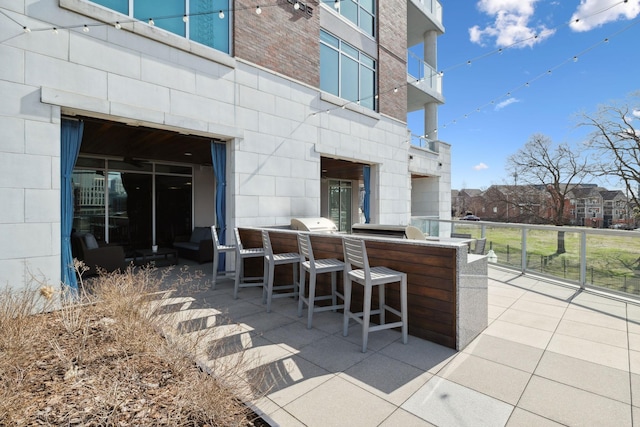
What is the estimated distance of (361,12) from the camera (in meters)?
9.42

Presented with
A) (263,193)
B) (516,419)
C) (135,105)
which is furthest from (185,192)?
(516,419)

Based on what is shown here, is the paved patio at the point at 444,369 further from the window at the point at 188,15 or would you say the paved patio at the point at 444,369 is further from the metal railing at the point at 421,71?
the metal railing at the point at 421,71

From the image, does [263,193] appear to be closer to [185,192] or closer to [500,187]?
[185,192]

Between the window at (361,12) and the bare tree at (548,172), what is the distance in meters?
20.5

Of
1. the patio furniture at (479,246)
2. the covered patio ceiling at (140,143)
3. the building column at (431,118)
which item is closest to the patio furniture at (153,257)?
the covered patio ceiling at (140,143)

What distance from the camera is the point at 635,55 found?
506 inches

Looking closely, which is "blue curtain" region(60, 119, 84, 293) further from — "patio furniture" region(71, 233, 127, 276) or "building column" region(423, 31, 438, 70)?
"building column" region(423, 31, 438, 70)

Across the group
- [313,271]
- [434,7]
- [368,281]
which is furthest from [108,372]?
[434,7]

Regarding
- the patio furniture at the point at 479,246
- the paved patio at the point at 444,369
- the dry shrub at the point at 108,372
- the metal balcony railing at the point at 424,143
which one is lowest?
the paved patio at the point at 444,369

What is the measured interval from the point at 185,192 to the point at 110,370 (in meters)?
8.77

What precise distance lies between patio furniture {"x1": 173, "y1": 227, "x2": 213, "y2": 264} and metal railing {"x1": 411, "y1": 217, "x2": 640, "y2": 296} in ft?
23.1

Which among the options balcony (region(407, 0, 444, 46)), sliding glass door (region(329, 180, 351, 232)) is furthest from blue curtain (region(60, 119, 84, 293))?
balcony (region(407, 0, 444, 46))

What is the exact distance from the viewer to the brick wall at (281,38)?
641cm

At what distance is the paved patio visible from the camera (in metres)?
2.08
